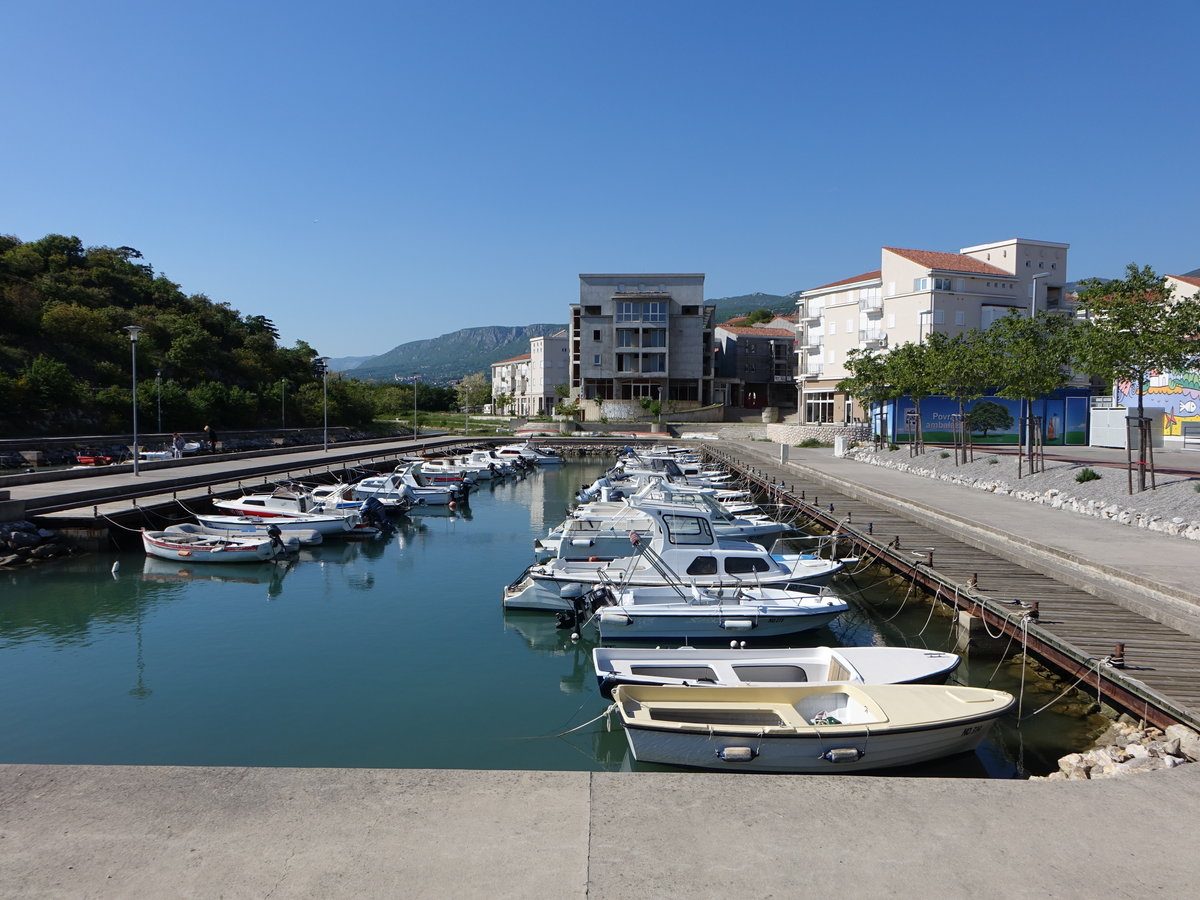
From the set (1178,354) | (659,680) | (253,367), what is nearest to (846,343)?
(1178,354)

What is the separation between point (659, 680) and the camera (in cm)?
1253

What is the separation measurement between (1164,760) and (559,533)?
60.9 feet

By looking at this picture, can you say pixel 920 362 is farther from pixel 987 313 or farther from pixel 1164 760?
pixel 1164 760

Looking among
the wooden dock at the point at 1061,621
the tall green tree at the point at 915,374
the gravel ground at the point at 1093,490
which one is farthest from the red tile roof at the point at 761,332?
the wooden dock at the point at 1061,621

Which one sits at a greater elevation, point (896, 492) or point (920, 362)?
point (920, 362)

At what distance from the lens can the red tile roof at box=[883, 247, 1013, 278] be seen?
68000 millimetres

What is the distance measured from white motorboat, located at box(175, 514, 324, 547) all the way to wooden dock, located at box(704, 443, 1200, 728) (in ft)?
66.1

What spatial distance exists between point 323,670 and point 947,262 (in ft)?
220

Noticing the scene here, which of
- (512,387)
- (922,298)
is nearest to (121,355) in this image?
(922,298)

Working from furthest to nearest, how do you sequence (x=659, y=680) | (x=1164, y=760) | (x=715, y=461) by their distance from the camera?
(x=715, y=461), (x=659, y=680), (x=1164, y=760)

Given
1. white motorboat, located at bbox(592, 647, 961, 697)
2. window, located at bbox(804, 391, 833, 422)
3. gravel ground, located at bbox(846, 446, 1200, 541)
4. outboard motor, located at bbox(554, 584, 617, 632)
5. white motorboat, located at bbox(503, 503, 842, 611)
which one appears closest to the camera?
white motorboat, located at bbox(592, 647, 961, 697)

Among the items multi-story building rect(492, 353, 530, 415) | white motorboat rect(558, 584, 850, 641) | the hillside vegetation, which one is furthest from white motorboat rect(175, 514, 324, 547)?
multi-story building rect(492, 353, 530, 415)

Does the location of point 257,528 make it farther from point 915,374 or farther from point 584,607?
point 915,374

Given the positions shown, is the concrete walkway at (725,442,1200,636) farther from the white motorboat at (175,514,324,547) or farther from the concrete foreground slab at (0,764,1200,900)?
the white motorboat at (175,514,324,547)
